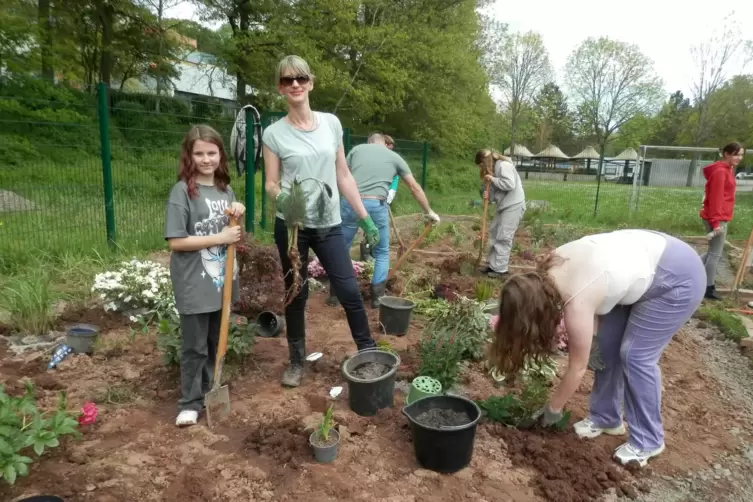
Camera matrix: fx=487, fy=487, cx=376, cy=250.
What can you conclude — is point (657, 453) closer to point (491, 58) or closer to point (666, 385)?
point (666, 385)

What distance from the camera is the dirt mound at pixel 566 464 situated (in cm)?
223

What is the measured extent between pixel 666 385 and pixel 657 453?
3.56 feet

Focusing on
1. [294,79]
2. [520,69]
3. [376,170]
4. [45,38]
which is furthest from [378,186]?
[520,69]

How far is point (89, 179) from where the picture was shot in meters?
5.53

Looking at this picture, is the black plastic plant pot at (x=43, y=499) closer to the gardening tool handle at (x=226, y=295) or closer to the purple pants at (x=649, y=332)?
the gardening tool handle at (x=226, y=295)

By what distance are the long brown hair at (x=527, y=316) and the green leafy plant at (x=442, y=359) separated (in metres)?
0.78

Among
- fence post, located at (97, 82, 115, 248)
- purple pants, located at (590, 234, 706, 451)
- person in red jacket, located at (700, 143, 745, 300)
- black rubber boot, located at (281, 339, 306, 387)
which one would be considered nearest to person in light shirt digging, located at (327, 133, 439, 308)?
black rubber boot, located at (281, 339, 306, 387)

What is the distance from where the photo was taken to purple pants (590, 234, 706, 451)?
7.53 feet

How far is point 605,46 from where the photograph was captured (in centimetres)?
3891

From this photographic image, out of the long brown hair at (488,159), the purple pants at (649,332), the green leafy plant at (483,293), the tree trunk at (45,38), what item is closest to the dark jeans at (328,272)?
the purple pants at (649,332)

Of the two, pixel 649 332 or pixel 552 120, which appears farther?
pixel 552 120

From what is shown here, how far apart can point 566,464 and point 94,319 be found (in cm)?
357

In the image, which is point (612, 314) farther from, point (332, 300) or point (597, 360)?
point (332, 300)

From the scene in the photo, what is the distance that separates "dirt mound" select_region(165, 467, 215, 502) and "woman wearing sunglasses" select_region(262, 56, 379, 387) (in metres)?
0.88
